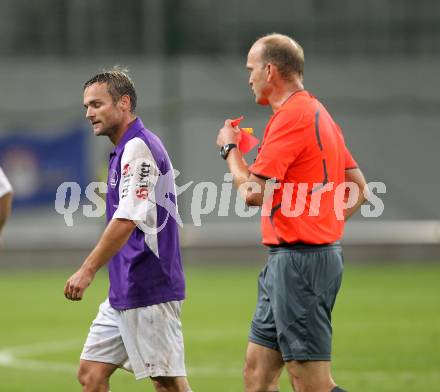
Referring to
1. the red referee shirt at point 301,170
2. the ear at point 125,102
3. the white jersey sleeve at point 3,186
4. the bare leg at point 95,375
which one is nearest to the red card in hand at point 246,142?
the red referee shirt at point 301,170

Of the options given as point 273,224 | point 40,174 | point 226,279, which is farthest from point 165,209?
point 40,174

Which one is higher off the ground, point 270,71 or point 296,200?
point 270,71

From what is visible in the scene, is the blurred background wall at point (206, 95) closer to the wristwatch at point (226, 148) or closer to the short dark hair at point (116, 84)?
the short dark hair at point (116, 84)

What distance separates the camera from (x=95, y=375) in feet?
24.7

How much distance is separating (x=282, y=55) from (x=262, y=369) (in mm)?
1869

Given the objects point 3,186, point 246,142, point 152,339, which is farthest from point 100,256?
point 3,186

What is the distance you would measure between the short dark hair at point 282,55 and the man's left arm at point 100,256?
123 cm

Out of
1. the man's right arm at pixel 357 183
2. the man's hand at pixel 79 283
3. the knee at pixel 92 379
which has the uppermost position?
the man's right arm at pixel 357 183

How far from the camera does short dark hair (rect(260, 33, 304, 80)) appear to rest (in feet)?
23.1

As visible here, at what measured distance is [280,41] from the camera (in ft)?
23.1

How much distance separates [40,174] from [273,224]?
1862cm

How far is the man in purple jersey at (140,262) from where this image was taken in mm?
7316

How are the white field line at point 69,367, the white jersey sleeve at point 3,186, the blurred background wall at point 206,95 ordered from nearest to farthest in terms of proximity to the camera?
the white jersey sleeve at point 3,186 < the white field line at point 69,367 < the blurred background wall at point 206,95

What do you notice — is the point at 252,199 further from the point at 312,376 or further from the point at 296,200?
the point at 312,376
